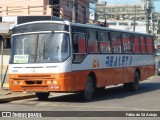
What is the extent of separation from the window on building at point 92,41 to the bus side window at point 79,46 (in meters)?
0.49

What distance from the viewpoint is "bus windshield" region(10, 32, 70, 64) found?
51.5 feet

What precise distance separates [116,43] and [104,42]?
1437mm

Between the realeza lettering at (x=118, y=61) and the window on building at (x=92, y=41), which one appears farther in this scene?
the realeza lettering at (x=118, y=61)

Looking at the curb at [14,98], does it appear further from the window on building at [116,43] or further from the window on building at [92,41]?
the window on building at [116,43]

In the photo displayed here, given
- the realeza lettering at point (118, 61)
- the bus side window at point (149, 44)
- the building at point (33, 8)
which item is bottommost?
the realeza lettering at point (118, 61)

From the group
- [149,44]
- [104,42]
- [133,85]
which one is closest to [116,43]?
[104,42]

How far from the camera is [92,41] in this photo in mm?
17578

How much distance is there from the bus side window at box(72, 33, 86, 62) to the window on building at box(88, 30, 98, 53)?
1.62 ft

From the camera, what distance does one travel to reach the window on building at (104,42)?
18.4 m

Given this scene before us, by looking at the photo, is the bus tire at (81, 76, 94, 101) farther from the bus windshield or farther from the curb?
the curb

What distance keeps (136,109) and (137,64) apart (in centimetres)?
911

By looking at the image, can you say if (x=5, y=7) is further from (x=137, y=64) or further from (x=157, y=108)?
(x=157, y=108)

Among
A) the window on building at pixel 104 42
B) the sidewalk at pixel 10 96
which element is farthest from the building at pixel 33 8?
the sidewalk at pixel 10 96

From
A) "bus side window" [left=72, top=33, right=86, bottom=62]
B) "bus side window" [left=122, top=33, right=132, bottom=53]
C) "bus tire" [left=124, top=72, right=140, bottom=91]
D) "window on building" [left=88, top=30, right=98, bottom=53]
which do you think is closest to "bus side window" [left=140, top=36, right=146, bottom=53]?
"bus tire" [left=124, top=72, right=140, bottom=91]
